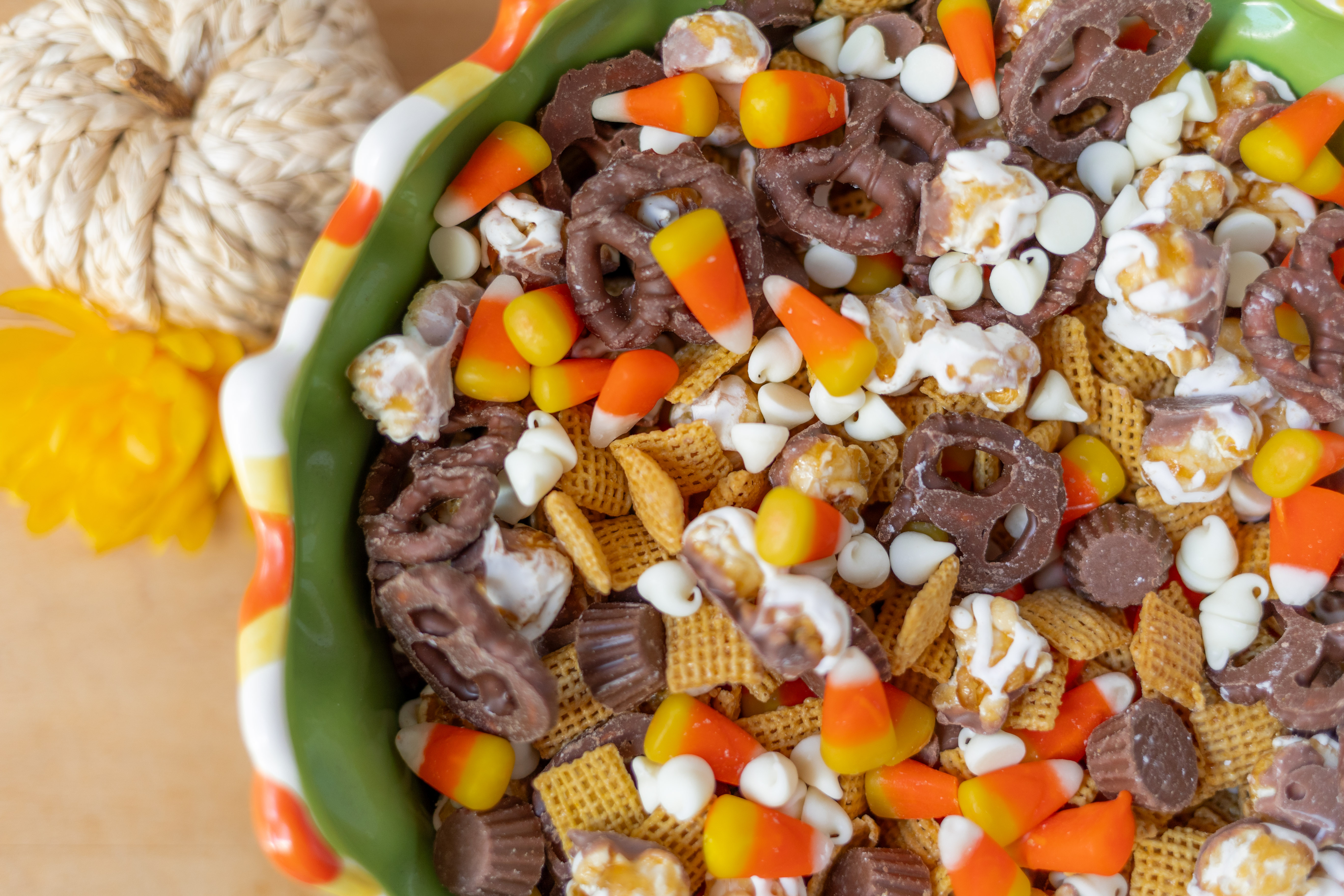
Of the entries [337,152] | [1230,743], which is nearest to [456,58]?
[337,152]

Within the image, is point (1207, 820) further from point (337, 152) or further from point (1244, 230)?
point (337, 152)

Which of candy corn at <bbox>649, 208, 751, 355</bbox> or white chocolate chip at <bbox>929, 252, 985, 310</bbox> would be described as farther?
white chocolate chip at <bbox>929, 252, 985, 310</bbox>

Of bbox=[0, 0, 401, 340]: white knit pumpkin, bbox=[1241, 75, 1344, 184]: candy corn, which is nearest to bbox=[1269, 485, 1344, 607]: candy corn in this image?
bbox=[1241, 75, 1344, 184]: candy corn

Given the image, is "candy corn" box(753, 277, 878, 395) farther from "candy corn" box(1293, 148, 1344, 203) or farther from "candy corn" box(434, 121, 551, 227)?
"candy corn" box(1293, 148, 1344, 203)

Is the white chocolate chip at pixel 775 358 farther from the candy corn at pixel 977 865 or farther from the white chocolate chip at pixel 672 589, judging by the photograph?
the candy corn at pixel 977 865

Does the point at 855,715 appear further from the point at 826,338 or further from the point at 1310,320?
the point at 1310,320

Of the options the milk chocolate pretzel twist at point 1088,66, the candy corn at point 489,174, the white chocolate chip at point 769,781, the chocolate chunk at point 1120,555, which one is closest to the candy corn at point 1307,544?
the chocolate chunk at point 1120,555
